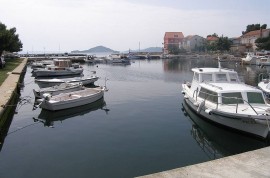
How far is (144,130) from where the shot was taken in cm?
1848

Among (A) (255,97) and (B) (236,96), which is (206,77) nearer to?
(B) (236,96)

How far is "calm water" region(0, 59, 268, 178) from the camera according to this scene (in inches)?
508

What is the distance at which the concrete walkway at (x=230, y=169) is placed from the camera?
29.6 ft

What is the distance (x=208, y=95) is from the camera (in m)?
19.4

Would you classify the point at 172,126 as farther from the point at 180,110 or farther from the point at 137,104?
the point at 137,104

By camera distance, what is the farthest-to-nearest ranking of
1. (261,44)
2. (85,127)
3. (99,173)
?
(261,44) < (85,127) < (99,173)

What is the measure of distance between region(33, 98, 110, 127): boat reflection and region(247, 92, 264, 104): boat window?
11.1 meters

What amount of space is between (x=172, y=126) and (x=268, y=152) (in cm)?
892

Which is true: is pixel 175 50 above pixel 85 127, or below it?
above

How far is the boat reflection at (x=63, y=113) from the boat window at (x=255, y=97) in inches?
437

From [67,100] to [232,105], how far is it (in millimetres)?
12433

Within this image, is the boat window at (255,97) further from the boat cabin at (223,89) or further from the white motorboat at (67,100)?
the white motorboat at (67,100)

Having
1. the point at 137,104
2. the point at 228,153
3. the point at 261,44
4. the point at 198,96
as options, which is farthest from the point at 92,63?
the point at 228,153

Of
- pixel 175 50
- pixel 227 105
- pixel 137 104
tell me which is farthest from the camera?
pixel 175 50
